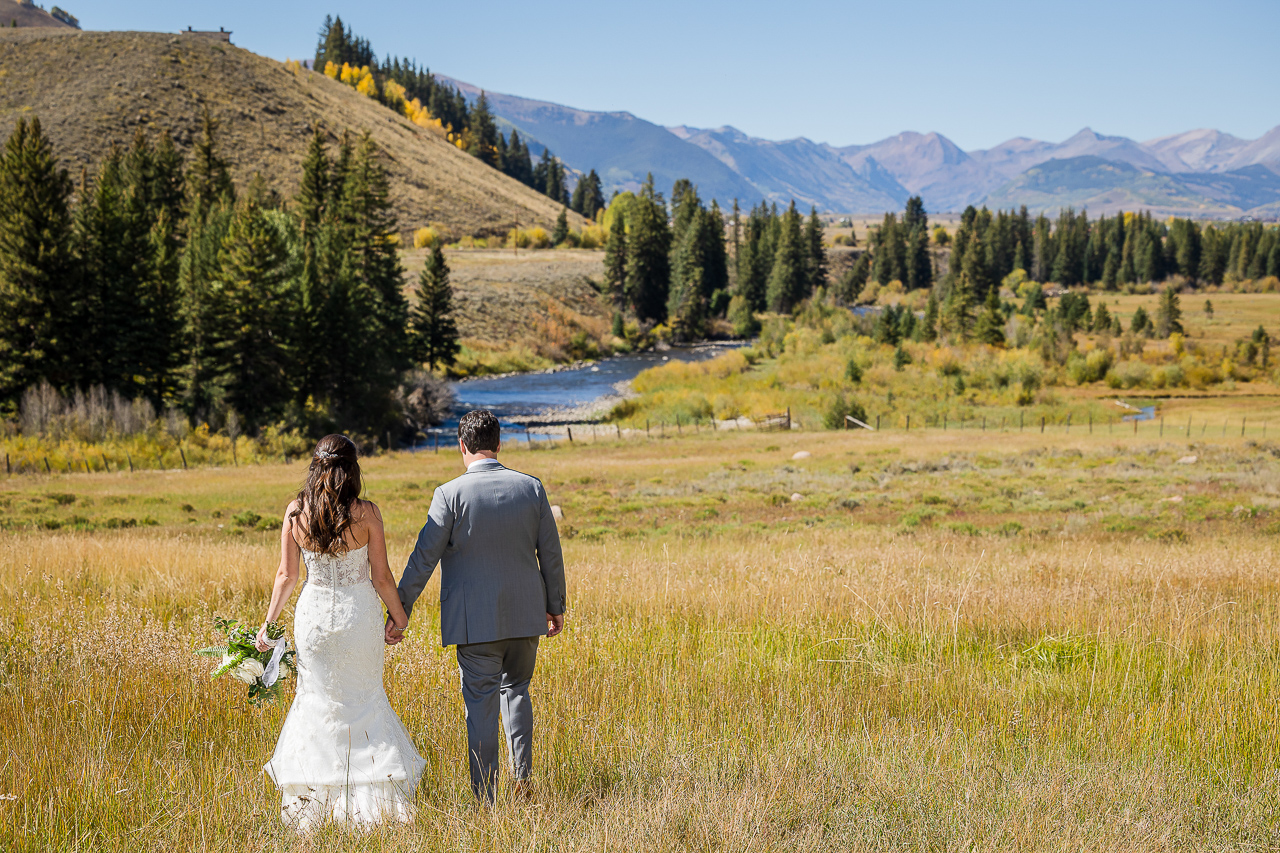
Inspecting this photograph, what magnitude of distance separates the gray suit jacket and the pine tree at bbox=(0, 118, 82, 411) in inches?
1551

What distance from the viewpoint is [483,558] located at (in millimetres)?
4379

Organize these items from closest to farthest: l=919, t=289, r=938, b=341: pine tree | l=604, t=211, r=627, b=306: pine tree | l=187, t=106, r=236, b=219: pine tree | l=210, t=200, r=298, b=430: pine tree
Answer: l=210, t=200, r=298, b=430: pine tree, l=187, t=106, r=236, b=219: pine tree, l=919, t=289, r=938, b=341: pine tree, l=604, t=211, r=627, b=306: pine tree

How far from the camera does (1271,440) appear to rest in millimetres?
37156

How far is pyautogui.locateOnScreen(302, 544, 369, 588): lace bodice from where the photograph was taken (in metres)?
4.14

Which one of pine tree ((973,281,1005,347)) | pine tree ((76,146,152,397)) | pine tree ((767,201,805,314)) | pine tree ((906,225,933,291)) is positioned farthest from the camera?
pine tree ((906,225,933,291))

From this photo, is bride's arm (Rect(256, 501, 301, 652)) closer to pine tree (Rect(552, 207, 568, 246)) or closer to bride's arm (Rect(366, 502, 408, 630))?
bride's arm (Rect(366, 502, 408, 630))

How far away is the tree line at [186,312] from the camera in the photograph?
3575cm

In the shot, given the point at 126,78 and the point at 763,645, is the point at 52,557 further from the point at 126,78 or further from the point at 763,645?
the point at 126,78

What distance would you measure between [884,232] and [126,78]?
124957 mm

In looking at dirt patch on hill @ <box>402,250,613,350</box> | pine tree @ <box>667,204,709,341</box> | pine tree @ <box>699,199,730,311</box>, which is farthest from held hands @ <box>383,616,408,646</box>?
pine tree @ <box>699,199,730,311</box>

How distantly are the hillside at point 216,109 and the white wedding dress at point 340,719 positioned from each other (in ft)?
354

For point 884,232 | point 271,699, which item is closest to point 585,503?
point 271,699

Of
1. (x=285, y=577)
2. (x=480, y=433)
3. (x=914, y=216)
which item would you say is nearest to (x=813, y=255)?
(x=914, y=216)

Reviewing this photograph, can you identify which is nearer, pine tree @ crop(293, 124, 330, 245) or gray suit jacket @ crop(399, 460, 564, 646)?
gray suit jacket @ crop(399, 460, 564, 646)
